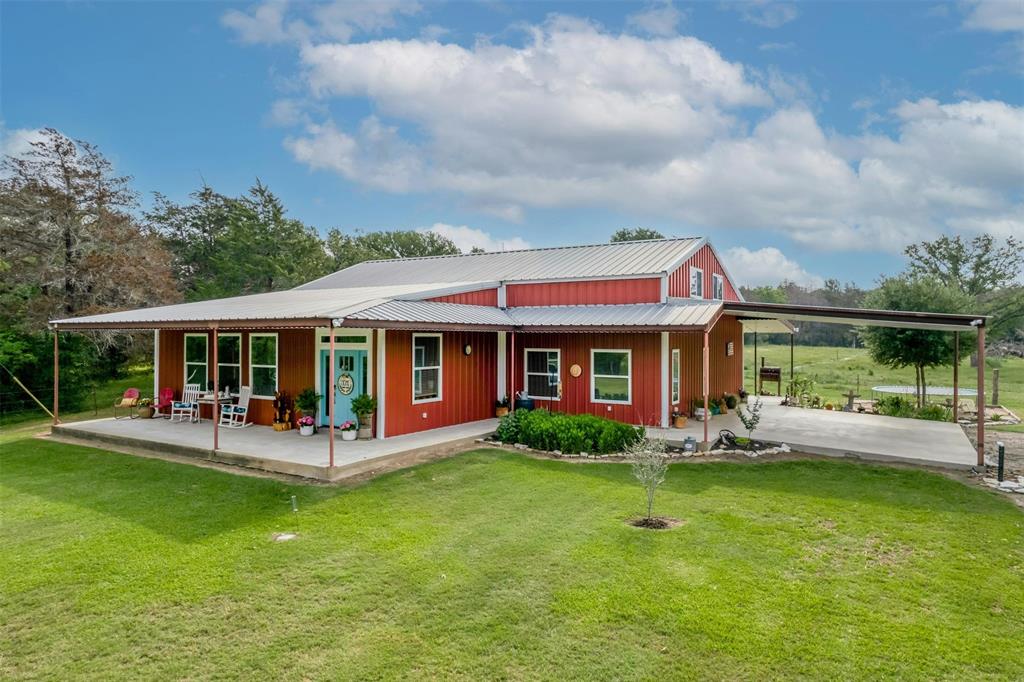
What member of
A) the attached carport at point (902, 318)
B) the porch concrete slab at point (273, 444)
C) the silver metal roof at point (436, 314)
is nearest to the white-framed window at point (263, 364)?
the porch concrete slab at point (273, 444)

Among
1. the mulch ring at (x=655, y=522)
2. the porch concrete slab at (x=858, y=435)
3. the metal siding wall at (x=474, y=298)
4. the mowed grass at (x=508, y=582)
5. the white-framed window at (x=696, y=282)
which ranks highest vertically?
the white-framed window at (x=696, y=282)

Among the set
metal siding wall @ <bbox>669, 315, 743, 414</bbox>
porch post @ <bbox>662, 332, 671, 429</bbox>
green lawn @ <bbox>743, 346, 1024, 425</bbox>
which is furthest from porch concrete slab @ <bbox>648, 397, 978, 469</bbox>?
green lawn @ <bbox>743, 346, 1024, 425</bbox>

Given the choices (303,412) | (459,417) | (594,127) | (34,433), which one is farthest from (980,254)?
(34,433)

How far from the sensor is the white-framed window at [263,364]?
38.0ft

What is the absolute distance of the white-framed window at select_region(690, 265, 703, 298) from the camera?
14500 millimetres

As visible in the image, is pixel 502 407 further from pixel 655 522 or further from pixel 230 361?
pixel 655 522

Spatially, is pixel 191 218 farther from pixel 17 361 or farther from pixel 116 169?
pixel 17 361

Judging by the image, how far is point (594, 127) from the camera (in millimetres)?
15797

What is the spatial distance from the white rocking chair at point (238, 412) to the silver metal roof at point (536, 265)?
641 cm

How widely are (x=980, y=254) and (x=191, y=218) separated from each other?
5104 centimetres

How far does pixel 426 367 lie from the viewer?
11.1m

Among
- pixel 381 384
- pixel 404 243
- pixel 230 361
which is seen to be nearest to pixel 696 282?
pixel 381 384

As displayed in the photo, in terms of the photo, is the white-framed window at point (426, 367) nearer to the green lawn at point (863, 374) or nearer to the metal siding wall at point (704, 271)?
the metal siding wall at point (704, 271)

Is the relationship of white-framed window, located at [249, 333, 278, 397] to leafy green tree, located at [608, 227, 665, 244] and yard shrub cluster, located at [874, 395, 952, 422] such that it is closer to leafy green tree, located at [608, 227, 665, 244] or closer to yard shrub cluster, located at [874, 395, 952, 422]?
yard shrub cluster, located at [874, 395, 952, 422]
